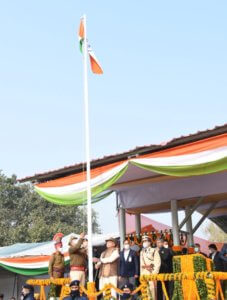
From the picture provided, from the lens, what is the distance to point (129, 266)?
10047mm

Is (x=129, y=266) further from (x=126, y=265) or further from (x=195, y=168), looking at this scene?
(x=195, y=168)

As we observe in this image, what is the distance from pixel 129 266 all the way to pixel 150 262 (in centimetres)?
45

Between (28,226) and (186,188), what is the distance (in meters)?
28.0

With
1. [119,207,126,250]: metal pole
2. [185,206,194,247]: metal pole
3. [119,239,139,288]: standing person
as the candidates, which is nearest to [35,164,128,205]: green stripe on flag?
[119,239,139,288]: standing person

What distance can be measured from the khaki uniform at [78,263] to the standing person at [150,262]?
4.46 feet

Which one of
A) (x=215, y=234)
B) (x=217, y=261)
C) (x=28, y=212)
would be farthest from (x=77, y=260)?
(x=28, y=212)

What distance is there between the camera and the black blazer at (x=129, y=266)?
395 inches

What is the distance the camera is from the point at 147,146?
391 inches

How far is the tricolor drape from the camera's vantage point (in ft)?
29.3

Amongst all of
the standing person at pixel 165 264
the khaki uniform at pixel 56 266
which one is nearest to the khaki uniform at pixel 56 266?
the khaki uniform at pixel 56 266

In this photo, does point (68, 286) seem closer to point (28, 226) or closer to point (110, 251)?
point (110, 251)

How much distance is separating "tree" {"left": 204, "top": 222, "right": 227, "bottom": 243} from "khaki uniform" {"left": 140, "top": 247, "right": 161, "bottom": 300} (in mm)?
28341

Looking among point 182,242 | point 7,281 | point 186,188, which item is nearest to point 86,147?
point 186,188

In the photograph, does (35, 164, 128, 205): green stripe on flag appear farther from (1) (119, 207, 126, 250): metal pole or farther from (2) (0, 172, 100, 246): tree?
(2) (0, 172, 100, 246): tree
